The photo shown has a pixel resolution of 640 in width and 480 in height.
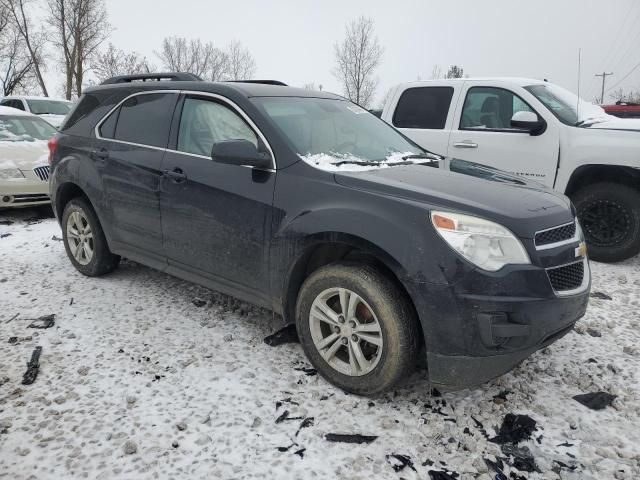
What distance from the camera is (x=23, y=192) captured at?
22.7 ft

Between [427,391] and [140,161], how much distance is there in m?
2.66

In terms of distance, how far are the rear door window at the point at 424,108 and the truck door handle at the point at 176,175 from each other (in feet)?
12.1

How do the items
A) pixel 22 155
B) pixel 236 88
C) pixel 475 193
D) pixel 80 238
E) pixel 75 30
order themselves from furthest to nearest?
1. pixel 75 30
2. pixel 22 155
3. pixel 80 238
4. pixel 236 88
5. pixel 475 193

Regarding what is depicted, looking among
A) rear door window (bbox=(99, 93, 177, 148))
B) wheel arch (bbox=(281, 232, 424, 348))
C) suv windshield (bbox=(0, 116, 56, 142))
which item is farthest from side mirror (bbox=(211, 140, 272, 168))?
suv windshield (bbox=(0, 116, 56, 142))

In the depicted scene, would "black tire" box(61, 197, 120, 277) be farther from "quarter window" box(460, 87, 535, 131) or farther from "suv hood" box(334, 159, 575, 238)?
"quarter window" box(460, 87, 535, 131)

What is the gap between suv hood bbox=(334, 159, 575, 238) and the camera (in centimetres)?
258

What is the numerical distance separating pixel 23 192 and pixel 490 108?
20.4 feet

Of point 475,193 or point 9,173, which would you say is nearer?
point 475,193

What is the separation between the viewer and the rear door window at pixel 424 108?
6215 millimetres

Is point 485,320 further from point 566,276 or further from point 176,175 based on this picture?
point 176,175

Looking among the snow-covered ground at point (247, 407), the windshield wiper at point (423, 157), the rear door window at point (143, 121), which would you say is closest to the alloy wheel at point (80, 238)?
the snow-covered ground at point (247, 407)

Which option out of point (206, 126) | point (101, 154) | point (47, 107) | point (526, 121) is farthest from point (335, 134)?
point (47, 107)

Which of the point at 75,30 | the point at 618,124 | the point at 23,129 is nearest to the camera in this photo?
the point at 618,124

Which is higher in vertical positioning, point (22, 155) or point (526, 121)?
point (526, 121)
